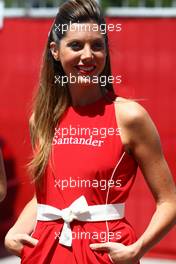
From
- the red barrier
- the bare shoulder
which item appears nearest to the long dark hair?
the bare shoulder

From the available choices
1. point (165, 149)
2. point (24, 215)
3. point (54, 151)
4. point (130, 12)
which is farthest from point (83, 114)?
point (130, 12)

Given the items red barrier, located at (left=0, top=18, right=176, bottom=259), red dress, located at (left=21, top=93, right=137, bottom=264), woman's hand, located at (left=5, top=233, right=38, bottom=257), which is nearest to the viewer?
red dress, located at (left=21, top=93, right=137, bottom=264)

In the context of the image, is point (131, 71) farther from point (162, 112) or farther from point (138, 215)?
point (138, 215)

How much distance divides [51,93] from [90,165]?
310 millimetres

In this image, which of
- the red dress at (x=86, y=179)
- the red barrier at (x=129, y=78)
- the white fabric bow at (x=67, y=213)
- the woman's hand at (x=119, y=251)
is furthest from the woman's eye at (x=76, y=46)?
the red barrier at (x=129, y=78)

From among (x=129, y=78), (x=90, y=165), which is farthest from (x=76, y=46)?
(x=129, y=78)

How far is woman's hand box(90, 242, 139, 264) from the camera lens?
2.39 metres

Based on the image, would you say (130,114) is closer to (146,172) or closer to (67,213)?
(146,172)

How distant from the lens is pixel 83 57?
8.02ft

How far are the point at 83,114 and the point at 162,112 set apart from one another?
121 inches

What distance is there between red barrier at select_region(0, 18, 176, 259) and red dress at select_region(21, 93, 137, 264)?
8.83ft

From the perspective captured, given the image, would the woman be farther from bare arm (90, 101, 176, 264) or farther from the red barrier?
the red barrier

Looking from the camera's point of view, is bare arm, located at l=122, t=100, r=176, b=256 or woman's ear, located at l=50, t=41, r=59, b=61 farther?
woman's ear, located at l=50, t=41, r=59, b=61

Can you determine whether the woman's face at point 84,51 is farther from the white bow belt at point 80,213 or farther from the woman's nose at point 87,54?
the white bow belt at point 80,213
